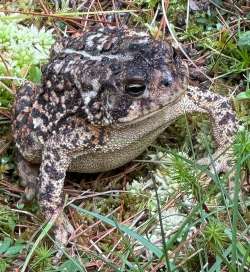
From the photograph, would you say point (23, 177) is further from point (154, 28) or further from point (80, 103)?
point (154, 28)

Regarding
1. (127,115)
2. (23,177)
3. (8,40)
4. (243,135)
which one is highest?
(243,135)

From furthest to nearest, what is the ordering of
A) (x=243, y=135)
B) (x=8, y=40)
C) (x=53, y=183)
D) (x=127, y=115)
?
(x=8, y=40)
(x=53, y=183)
(x=127, y=115)
(x=243, y=135)

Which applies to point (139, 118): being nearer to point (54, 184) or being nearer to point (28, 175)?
point (54, 184)

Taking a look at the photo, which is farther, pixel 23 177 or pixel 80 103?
pixel 23 177

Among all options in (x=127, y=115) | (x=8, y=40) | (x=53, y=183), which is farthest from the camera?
(x=8, y=40)

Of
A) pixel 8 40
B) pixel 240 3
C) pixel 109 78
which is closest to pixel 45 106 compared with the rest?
pixel 109 78

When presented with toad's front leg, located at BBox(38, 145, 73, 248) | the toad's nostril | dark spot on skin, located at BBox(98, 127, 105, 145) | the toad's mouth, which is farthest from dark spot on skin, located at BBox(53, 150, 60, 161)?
the toad's nostril

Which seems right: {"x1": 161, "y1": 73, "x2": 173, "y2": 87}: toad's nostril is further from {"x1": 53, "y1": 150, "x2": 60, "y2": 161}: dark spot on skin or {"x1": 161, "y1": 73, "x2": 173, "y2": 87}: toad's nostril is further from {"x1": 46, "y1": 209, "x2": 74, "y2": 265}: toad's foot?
{"x1": 46, "y1": 209, "x2": 74, "y2": 265}: toad's foot
